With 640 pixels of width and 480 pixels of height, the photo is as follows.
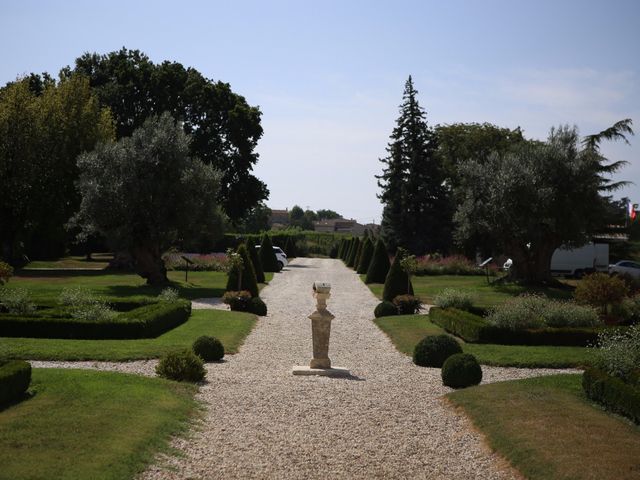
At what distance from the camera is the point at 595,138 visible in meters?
45.2

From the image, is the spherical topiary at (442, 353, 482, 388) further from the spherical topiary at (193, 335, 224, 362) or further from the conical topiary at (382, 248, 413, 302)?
the conical topiary at (382, 248, 413, 302)

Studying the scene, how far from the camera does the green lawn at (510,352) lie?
1639 centimetres

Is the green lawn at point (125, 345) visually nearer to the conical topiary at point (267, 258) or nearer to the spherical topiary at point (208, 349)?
the spherical topiary at point (208, 349)

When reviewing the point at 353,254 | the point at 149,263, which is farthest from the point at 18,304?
the point at 353,254

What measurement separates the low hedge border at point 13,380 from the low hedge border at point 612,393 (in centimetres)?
866

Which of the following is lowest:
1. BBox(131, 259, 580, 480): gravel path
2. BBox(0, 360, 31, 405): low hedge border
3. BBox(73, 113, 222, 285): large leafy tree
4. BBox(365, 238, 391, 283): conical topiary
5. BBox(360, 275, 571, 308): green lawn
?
BBox(131, 259, 580, 480): gravel path

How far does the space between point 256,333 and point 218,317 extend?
299 centimetres

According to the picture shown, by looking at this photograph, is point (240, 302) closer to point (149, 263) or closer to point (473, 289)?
point (149, 263)

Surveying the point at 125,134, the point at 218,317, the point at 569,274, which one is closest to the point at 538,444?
the point at 218,317

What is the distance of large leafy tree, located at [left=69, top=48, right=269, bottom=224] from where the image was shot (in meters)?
54.7

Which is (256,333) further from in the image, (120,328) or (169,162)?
(169,162)

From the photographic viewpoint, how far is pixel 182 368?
44.8 ft

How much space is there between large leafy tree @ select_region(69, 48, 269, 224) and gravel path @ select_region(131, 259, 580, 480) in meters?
39.8

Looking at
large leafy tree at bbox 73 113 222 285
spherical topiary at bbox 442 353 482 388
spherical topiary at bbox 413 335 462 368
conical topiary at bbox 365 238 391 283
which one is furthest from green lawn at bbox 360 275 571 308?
spherical topiary at bbox 442 353 482 388
